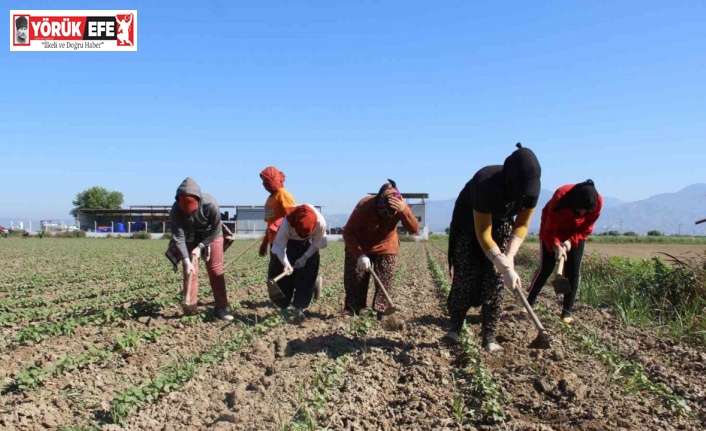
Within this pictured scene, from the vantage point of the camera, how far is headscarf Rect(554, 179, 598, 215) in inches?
202

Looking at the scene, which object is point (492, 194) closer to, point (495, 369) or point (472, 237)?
point (472, 237)

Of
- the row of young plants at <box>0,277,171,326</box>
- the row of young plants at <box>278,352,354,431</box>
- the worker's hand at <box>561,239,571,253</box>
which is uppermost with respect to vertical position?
the worker's hand at <box>561,239,571,253</box>

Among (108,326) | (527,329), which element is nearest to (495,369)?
(527,329)

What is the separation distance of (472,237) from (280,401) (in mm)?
1852

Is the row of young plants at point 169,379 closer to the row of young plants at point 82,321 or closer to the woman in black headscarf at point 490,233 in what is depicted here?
the row of young plants at point 82,321

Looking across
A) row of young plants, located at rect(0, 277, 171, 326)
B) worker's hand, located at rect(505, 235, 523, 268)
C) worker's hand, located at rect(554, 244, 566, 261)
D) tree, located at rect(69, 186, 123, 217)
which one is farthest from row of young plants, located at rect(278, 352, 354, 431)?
tree, located at rect(69, 186, 123, 217)

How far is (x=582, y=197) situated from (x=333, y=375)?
282 centimetres

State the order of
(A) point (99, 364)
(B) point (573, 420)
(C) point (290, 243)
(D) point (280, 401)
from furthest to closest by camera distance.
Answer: (C) point (290, 243), (A) point (99, 364), (D) point (280, 401), (B) point (573, 420)

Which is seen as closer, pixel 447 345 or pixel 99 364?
pixel 99 364

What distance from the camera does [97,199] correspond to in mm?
84812

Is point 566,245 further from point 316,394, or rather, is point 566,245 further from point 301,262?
point 316,394

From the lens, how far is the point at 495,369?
13.2 feet

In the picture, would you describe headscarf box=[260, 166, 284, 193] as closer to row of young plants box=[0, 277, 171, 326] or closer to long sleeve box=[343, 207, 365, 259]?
long sleeve box=[343, 207, 365, 259]

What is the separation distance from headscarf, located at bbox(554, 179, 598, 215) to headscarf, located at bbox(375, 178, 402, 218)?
1.55 metres
